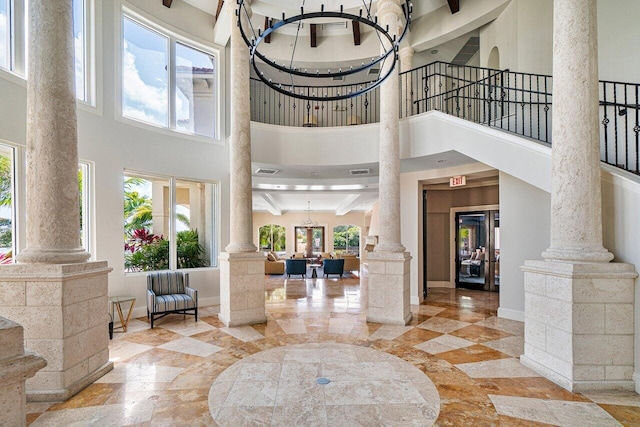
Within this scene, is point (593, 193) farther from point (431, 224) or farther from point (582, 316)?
point (431, 224)

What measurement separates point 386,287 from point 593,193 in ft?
10.9

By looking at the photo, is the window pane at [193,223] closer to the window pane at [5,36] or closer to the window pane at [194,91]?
the window pane at [194,91]

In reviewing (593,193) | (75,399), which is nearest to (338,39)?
(593,193)

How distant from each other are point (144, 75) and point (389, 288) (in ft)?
20.8

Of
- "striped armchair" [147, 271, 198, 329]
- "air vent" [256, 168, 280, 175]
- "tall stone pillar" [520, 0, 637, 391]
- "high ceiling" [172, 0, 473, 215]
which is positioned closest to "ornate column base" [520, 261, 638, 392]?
"tall stone pillar" [520, 0, 637, 391]

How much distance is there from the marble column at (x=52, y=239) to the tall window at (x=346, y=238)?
19.8 meters

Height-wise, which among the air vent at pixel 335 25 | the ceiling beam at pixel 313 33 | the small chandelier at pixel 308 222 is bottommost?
the small chandelier at pixel 308 222

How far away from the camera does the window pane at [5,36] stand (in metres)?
4.61

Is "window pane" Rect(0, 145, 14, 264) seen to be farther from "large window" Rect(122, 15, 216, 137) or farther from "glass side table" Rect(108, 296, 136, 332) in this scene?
"large window" Rect(122, 15, 216, 137)

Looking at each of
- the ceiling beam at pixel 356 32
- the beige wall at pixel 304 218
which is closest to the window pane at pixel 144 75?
the ceiling beam at pixel 356 32

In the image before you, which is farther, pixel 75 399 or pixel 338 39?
pixel 338 39

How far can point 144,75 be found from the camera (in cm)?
675

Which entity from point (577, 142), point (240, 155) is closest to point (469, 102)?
point (577, 142)

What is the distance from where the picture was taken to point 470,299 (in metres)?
8.14
